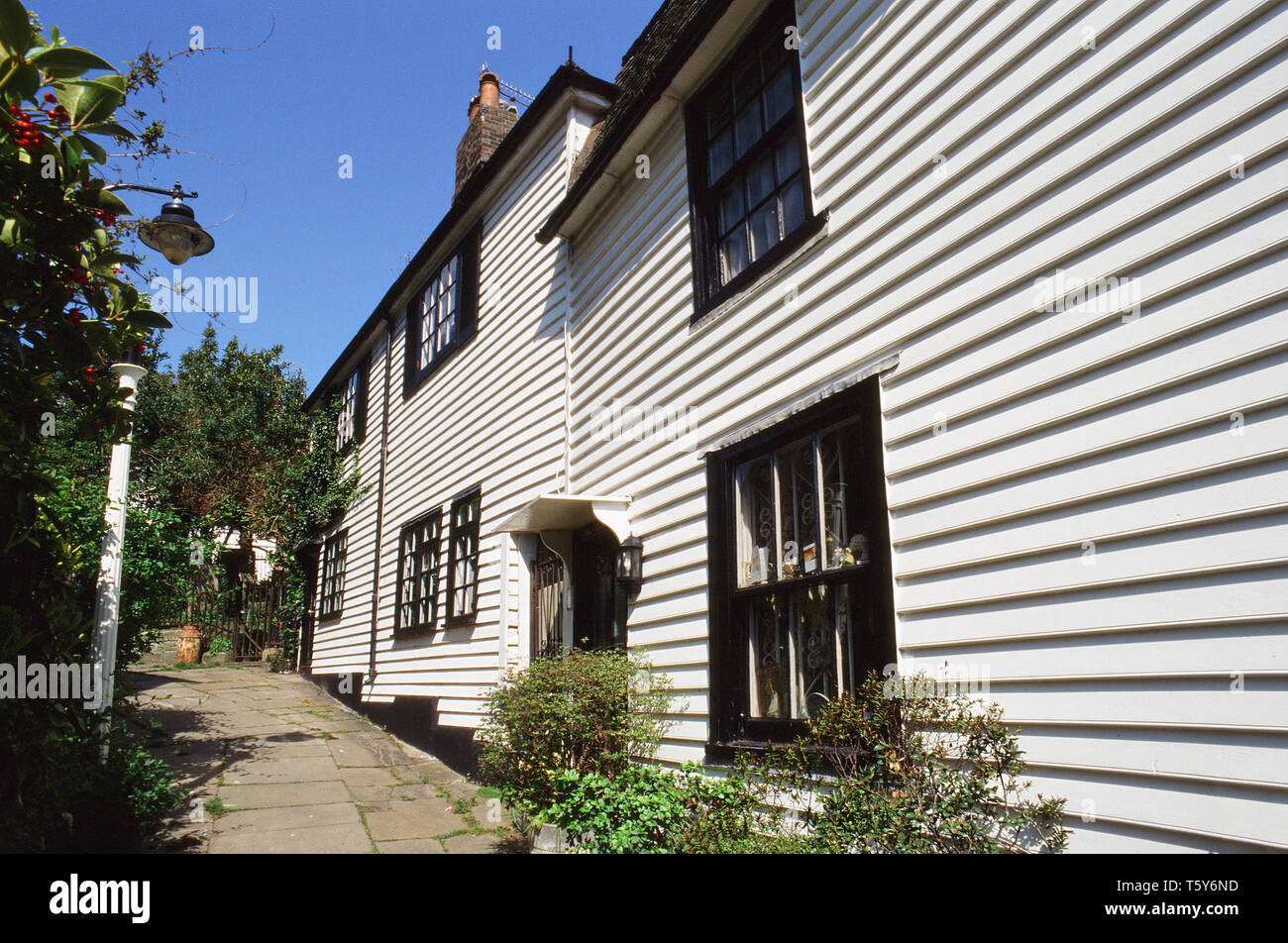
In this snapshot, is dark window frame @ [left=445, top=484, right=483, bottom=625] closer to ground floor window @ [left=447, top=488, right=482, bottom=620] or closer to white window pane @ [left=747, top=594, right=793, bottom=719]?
ground floor window @ [left=447, top=488, right=482, bottom=620]

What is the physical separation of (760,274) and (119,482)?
484 cm

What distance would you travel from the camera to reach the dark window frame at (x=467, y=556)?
32.2 ft

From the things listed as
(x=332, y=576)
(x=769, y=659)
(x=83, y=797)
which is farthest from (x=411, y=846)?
(x=332, y=576)

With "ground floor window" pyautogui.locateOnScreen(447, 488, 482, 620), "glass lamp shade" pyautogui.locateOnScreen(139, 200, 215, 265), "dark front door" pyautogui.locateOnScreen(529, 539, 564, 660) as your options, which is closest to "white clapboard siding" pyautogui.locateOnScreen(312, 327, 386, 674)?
"ground floor window" pyautogui.locateOnScreen(447, 488, 482, 620)

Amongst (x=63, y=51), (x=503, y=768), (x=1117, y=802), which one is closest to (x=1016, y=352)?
(x=1117, y=802)

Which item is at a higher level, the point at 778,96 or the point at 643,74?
the point at 643,74

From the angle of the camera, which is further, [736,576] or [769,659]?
[736,576]

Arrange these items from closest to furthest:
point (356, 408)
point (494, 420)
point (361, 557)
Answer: point (494, 420) → point (361, 557) → point (356, 408)

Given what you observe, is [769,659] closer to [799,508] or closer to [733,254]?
[799,508]

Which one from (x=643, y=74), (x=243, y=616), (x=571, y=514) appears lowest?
(x=243, y=616)

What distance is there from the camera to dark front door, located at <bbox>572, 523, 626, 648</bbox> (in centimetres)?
709

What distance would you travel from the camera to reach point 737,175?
5938 millimetres

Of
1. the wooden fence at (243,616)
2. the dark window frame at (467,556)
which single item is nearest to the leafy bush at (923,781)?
the dark window frame at (467,556)

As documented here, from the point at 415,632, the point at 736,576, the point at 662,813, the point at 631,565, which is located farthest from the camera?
the point at 415,632
